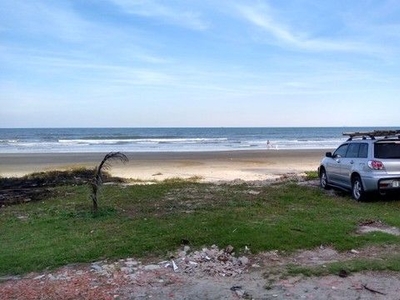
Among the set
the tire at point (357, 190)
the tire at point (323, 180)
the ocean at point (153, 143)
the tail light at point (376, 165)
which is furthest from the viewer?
the ocean at point (153, 143)

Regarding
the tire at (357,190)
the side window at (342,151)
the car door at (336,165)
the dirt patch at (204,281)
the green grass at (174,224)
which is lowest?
the dirt patch at (204,281)

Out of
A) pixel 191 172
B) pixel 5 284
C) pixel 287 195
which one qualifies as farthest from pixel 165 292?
pixel 191 172

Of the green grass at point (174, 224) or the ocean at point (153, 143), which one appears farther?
the ocean at point (153, 143)

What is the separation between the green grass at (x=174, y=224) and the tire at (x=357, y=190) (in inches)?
11.7

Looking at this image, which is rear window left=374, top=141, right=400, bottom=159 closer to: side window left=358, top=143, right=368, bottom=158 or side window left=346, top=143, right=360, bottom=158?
side window left=358, top=143, right=368, bottom=158

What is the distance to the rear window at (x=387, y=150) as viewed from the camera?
Result: 10805mm

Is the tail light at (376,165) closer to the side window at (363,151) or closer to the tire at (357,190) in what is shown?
the side window at (363,151)

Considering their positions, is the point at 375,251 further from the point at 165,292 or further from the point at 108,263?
the point at 108,263

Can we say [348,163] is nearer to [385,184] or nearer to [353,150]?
[353,150]

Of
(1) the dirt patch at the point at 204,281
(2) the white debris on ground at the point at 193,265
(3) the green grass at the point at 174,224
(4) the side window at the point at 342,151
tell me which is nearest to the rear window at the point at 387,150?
(3) the green grass at the point at 174,224

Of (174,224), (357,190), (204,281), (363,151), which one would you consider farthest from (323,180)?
(204,281)

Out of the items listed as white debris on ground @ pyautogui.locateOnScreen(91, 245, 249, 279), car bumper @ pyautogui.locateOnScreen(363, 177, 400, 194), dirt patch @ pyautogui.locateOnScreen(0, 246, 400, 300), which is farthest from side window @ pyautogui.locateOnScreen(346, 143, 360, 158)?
white debris on ground @ pyautogui.locateOnScreen(91, 245, 249, 279)

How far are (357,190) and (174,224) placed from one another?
5.47 metres

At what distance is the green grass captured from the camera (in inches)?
264
